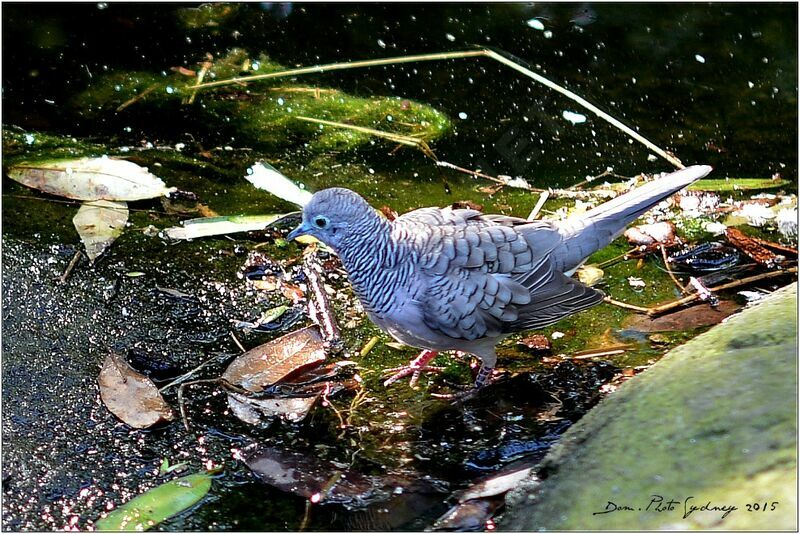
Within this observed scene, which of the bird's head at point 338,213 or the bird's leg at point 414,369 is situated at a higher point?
the bird's head at point 338,213

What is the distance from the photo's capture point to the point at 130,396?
12.4 ft

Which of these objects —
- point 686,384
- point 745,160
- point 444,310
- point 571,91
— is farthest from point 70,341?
point 745,160

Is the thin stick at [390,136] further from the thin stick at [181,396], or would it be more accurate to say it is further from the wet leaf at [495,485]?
the wet leaf at [495,485]

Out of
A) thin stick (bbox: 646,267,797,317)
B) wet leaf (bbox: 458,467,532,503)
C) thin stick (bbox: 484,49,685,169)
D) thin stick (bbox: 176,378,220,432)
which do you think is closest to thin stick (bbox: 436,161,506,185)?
thin stick (bbox: 484,49,685,169)

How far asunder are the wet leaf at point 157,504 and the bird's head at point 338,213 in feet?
4.07

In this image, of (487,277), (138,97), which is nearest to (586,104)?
(487,277)

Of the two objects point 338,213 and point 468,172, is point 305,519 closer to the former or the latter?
point 338,213

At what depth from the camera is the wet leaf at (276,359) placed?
392 cm

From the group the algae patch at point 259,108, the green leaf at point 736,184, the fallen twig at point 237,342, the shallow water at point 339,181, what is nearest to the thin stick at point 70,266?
the shallow water at point 339,181

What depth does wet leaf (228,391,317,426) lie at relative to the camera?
147 inches

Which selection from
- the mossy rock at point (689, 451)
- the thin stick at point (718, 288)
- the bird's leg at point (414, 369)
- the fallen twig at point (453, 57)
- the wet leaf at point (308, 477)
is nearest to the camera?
→ the mossy rock at point (689, 451)

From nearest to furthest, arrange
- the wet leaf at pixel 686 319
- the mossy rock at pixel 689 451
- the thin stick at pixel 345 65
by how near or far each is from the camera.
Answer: the mossy rock at pixel 689 451, the wet leaf at pixel 686 319, the thin stick at pixel 345 65

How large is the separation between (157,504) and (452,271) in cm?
164

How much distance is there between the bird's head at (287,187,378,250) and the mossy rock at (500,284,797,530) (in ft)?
4.41
